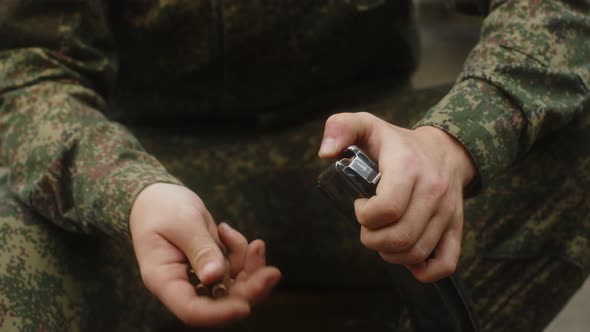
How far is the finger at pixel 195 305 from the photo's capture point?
42 cm

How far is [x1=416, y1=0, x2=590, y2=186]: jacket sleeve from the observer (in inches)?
20.7

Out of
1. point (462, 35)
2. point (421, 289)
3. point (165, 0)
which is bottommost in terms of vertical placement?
point (462, 35)

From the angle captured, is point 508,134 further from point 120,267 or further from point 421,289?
point 120,267

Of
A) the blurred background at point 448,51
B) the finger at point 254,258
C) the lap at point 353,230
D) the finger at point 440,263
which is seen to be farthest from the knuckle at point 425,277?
the blurred background at point 448,51

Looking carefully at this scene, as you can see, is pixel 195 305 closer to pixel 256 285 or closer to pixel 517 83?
pixel 256 285

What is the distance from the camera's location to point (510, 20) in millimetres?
584

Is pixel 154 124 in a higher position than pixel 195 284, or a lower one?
lower

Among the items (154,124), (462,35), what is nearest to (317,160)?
(154,124)

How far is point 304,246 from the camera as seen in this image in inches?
28.8

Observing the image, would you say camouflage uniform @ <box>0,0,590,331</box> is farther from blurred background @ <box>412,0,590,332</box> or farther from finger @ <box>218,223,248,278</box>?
blurred background @ <box>412,0,590,332</box>

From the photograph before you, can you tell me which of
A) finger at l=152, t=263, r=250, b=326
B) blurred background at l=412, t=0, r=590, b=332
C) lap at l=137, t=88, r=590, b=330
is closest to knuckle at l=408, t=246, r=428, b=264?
finger at l=152, t=263, r=250, b=326

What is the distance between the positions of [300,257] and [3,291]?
31cm

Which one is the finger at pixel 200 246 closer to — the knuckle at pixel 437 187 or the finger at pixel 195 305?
the finger at pixel 195 305

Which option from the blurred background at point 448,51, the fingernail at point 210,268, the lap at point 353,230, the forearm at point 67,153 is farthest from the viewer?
the blurred background at point 448,51
